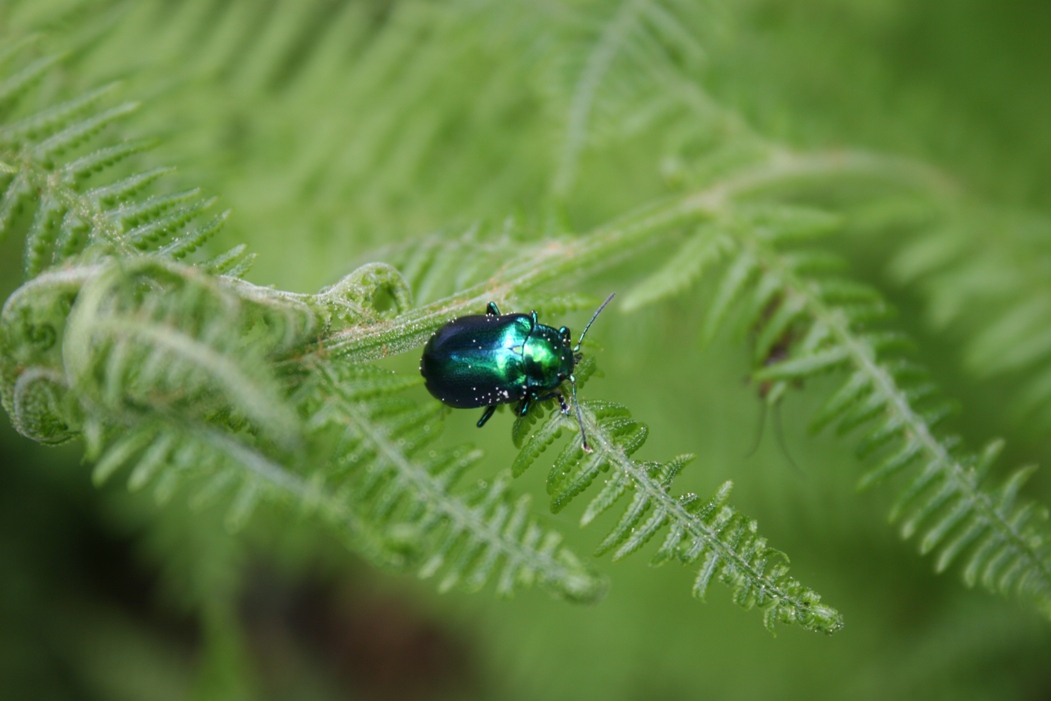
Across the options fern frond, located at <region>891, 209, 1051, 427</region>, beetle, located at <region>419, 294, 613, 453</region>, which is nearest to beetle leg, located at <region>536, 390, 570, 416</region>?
beetle, located at <region>419, 294, 613, 453</region>

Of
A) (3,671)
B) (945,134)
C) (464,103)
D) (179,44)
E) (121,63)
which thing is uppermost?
(945,134)

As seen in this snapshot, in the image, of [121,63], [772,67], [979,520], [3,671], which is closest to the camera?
[979,520]

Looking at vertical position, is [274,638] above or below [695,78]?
below

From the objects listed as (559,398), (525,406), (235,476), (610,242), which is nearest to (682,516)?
(559,398)

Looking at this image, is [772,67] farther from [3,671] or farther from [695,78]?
[3,671]

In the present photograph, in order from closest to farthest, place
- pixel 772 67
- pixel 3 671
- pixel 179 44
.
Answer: pixel 179 44 < pixel 772 67 < pixel 3 671

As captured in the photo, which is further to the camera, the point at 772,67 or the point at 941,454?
the point at 772,67

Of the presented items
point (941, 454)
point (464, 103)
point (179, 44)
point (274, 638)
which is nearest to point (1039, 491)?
point (941, 454)

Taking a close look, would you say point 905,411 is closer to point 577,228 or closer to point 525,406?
point 525,406
